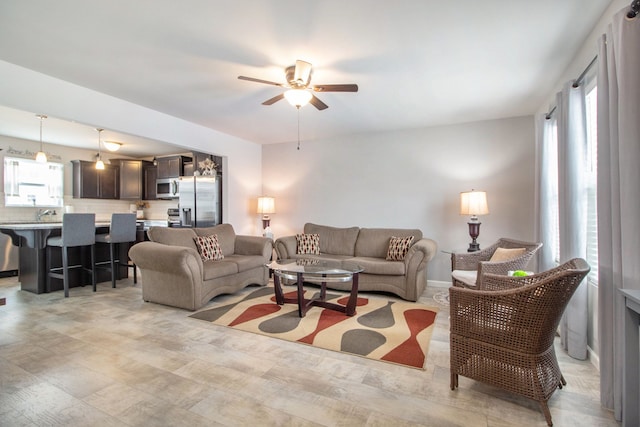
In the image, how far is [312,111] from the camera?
13.8 feet

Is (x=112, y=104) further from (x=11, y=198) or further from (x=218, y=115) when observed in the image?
(x=11, y=198)

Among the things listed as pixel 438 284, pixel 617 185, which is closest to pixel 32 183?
pixel 438 284

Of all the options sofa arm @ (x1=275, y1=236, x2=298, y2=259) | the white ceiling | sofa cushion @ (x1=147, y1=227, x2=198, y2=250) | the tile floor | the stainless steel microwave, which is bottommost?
the tile floor

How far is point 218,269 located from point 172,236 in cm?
85

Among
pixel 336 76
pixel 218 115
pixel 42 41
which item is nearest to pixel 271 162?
pixel 218 115

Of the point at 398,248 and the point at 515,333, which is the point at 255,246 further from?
the point at 515,333

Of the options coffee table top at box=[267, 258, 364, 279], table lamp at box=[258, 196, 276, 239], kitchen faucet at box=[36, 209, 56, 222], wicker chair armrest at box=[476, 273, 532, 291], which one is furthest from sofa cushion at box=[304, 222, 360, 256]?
kitchen faucet at box=[36, 209, 56, 222]

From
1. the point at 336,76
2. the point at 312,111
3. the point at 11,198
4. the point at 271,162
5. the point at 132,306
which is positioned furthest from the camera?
the point at 271,162

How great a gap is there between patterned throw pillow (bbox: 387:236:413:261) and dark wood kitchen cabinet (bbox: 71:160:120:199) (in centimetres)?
635

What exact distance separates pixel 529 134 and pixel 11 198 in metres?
8.83

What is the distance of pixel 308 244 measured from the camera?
4.99 meters

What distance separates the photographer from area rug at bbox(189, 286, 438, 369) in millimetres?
2572

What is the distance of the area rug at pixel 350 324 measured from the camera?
8.44 feet

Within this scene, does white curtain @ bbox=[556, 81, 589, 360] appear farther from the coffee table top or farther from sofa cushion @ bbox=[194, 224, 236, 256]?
sofa cushion @ bbox=[194, 224, 236, 256]
